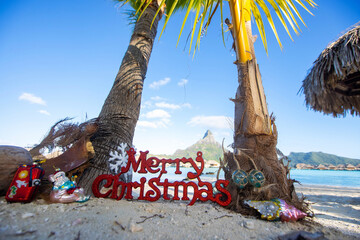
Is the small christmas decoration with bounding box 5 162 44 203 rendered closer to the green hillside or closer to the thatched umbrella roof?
the thatched umbrella roof

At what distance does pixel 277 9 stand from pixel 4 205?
15.6 ft

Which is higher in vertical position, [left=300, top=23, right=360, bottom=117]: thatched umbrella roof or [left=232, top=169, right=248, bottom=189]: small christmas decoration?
[left=300, top=23, right=360, bottom=117]: thatched umbrella roof

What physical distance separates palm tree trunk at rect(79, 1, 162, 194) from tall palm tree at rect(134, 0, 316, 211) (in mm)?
1060

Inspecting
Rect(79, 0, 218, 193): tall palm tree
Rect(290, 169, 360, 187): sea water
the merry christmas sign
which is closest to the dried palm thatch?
Rect(79, 0, 218, 193): tall palm tree

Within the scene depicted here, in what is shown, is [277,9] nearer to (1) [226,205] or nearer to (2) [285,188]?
(2) [285,188]

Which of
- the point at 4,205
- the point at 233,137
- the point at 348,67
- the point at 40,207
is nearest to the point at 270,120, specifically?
the point at 233,137

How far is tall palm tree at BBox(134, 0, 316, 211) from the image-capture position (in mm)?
2172

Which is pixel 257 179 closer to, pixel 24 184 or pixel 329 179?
pixel 24 184

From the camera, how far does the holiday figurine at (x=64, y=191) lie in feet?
5.90

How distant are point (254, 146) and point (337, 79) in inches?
134

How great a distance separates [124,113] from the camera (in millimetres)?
2648

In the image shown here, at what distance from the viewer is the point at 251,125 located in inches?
95.7

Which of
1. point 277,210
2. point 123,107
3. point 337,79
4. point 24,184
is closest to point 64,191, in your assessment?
point 24,184

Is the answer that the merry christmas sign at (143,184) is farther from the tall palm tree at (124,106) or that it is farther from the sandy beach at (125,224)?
the sandy beach at (125,224)
